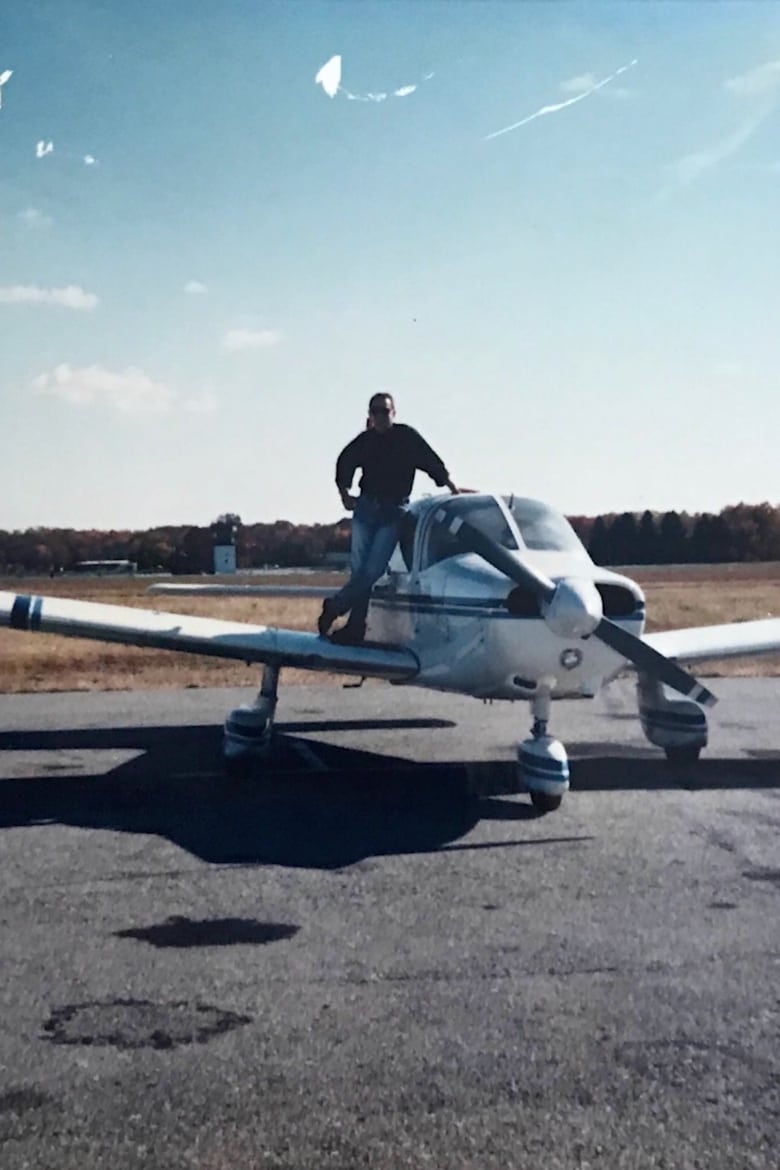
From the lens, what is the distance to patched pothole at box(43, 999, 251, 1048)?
14.7 feet

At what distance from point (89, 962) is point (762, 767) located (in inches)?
304

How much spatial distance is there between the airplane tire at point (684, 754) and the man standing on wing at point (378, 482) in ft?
10.9

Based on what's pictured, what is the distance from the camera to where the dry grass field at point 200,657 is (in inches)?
837

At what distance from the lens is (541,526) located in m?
10.3

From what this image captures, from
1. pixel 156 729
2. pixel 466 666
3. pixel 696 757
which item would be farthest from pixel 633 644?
pixel 156 729

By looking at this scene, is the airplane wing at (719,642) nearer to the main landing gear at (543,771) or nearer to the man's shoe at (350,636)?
the man's shoe at (350,636)

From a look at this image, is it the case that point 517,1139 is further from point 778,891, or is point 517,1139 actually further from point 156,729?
point 156,729

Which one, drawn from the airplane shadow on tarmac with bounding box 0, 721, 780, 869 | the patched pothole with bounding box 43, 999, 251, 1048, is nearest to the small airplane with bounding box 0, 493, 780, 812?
the airplane shadow on tarmac with bounding box 0, 721, 780, 869

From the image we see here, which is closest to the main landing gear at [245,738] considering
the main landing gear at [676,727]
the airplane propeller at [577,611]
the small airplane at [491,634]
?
the small airplane at [491,634]

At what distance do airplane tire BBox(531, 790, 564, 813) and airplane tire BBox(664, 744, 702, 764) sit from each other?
9.34 ft

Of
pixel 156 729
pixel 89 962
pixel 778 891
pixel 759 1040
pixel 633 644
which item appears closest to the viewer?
pixel 759 1040

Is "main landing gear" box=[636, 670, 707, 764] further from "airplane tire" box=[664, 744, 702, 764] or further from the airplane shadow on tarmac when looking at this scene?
the airplane shadow on tarmac

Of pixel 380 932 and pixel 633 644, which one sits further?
pixel 633 644

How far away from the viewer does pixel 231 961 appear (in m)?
5.48
